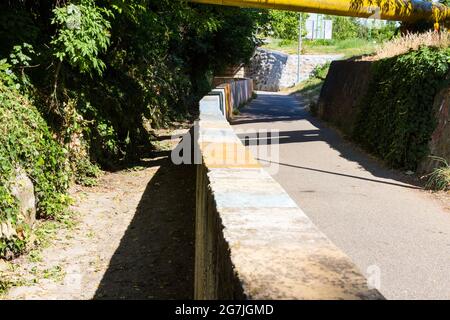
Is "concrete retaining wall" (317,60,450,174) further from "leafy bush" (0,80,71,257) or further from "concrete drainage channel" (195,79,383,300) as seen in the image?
"concrete drainage channel" (195,79,383,300)

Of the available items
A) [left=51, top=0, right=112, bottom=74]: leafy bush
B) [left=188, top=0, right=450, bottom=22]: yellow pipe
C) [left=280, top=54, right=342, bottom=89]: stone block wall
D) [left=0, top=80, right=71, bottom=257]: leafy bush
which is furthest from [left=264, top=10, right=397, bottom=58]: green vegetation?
→ [left=0, top=80, right=71, bottom=257]: leafy bush

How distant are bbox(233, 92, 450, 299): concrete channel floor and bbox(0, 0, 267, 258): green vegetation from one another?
3.63m

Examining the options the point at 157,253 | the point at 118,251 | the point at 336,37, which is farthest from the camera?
the point at 336,37

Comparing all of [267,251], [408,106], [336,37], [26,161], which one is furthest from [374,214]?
[336,37]

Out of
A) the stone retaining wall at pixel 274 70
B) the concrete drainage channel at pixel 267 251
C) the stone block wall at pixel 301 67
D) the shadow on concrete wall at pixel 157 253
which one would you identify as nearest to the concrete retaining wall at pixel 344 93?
the shadow on concrete wall at pixel 157 253

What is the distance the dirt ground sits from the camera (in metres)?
5.66

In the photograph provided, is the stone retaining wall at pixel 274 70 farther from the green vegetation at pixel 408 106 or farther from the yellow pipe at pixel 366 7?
the green vegetation at pixel 408 106

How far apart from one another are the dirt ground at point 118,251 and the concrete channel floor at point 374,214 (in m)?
1.96

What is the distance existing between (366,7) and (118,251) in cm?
1053

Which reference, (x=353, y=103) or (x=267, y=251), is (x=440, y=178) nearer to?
(x=353, y=103)

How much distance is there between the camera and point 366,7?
14109 millimetres

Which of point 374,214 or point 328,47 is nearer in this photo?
point 374,214
